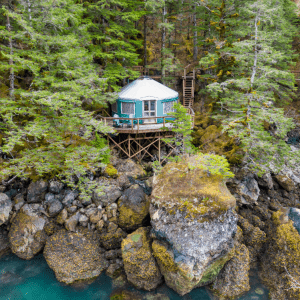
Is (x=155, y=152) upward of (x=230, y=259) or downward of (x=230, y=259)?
upward

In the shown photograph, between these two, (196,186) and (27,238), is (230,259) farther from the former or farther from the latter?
(27,238)

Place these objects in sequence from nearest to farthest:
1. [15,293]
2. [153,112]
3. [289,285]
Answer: [289,285]
[15,293]
[153,112]

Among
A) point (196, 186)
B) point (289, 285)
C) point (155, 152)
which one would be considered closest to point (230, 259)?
point (289, 285)

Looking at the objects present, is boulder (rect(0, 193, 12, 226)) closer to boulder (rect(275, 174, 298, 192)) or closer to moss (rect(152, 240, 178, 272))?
moss (rect(152, 240, 178, 272))

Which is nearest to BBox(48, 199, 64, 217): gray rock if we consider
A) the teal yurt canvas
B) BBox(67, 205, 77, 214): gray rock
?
BBox(67, 205, 77, 214): gray rock

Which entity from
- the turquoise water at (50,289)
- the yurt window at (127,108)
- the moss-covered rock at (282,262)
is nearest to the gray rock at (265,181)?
the moss-covered rock at (282,262)

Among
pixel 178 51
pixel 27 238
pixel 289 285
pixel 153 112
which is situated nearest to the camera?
pixel 289 285

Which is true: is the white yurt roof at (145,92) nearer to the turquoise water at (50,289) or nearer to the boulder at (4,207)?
the boulder at (4,207)
